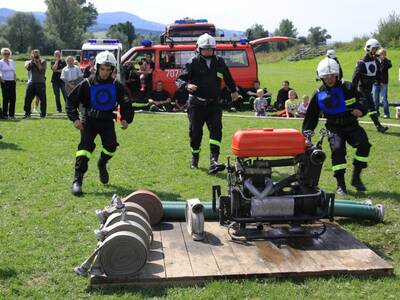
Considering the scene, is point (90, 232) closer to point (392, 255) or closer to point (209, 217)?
point (209, 217)

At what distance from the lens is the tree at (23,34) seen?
9400 cm

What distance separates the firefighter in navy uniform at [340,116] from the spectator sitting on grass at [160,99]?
10929mm

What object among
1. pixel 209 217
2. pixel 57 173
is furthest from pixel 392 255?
pixel 57 173

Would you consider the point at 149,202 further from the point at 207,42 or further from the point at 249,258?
the point at 207,42

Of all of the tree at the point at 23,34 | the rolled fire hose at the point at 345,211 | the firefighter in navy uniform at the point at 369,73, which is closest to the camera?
the rolled fire hose at the point at 345,211

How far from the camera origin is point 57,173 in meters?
8.51

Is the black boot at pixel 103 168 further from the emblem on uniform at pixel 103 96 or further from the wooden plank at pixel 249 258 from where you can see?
the wooden plank at pixel 249 258

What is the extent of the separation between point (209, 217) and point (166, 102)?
12.1 meters

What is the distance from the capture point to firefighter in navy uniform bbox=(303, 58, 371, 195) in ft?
22.3

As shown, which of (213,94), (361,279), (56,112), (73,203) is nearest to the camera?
(361,279)

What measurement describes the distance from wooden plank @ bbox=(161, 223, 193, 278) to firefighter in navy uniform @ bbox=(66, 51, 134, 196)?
1984mm

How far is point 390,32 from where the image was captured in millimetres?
44375

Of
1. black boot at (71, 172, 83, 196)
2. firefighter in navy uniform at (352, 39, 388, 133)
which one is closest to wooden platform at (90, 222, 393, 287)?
black boot at (71, 172, 83, 196)

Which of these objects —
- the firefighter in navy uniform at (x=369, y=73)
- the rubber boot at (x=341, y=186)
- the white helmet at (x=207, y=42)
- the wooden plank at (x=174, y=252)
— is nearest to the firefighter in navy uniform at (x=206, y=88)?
the white helmet at (x=207, y=42)
